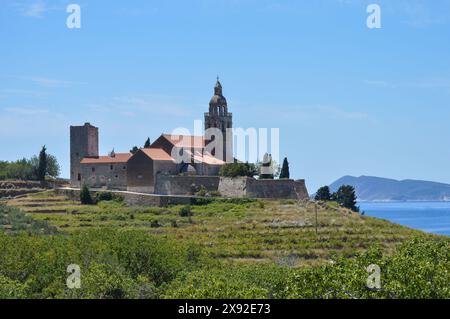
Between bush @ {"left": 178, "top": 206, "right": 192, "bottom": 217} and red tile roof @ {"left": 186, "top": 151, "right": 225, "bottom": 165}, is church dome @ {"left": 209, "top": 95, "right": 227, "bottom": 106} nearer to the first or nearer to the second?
red tile roof @ {"left": 186, "top": 151, "right": 225, "bottom": 165}

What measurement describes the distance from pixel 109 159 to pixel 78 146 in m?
5.28

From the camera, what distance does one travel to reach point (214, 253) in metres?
51.6

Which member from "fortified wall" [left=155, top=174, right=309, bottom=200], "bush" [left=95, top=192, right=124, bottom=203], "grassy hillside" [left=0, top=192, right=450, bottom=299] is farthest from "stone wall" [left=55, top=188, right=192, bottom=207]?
"grassy hillside" [left=0, top=192, right=450, bottom=299]

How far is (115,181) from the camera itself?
253 feet

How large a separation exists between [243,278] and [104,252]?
8110mm

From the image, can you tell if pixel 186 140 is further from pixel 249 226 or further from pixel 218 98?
pixel 249 226

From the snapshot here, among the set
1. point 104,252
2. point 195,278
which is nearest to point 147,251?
point 104,252

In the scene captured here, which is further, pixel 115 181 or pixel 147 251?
pixel 115 181

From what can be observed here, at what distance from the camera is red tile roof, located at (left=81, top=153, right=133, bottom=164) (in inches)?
3046

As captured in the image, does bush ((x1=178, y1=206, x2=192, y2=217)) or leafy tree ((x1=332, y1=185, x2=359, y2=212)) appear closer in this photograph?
bush ((x1=178, y1=206, x2=192, y2=217))

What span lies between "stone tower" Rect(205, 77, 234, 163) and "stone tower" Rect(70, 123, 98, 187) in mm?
13288

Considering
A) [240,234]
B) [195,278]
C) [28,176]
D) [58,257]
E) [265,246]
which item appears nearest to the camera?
[195,278]

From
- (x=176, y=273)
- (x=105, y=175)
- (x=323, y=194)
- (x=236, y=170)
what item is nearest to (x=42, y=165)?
(x=105, y=175)
